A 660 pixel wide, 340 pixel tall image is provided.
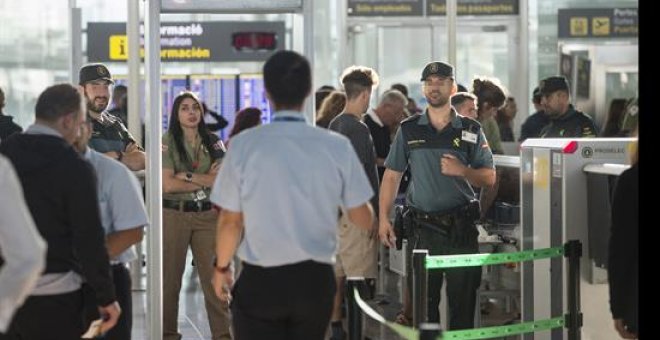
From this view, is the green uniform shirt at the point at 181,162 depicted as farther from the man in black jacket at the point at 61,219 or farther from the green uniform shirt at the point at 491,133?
the man in black jacket at the point at 61,219

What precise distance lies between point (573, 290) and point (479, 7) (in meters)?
14.4

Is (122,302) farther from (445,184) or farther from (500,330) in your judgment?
(445,184)

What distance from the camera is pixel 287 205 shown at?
5828 millimetres

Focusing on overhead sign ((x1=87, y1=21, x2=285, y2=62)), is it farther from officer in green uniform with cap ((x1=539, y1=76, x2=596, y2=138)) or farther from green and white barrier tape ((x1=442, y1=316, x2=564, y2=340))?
green and white barrier tape ((x1=442, y1=316, x2=564, y2=340))

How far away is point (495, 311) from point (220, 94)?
292 inches

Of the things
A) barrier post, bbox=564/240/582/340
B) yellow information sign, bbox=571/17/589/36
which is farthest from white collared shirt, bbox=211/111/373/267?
yellow information sign, bbox=571/17/589/36

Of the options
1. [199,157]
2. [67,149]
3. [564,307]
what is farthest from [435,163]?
[67,149]

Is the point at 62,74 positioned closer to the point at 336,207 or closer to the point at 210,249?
the point at 210,249

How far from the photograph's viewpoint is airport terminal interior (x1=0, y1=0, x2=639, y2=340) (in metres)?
8.45

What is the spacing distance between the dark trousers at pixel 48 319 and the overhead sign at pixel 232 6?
3256mm

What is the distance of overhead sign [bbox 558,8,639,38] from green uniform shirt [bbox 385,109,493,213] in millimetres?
14858

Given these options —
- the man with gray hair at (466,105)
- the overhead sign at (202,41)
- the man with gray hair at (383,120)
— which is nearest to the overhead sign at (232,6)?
the man with gray hair at (466,105)

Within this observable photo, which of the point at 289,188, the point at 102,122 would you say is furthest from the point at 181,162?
the point at 289,188
